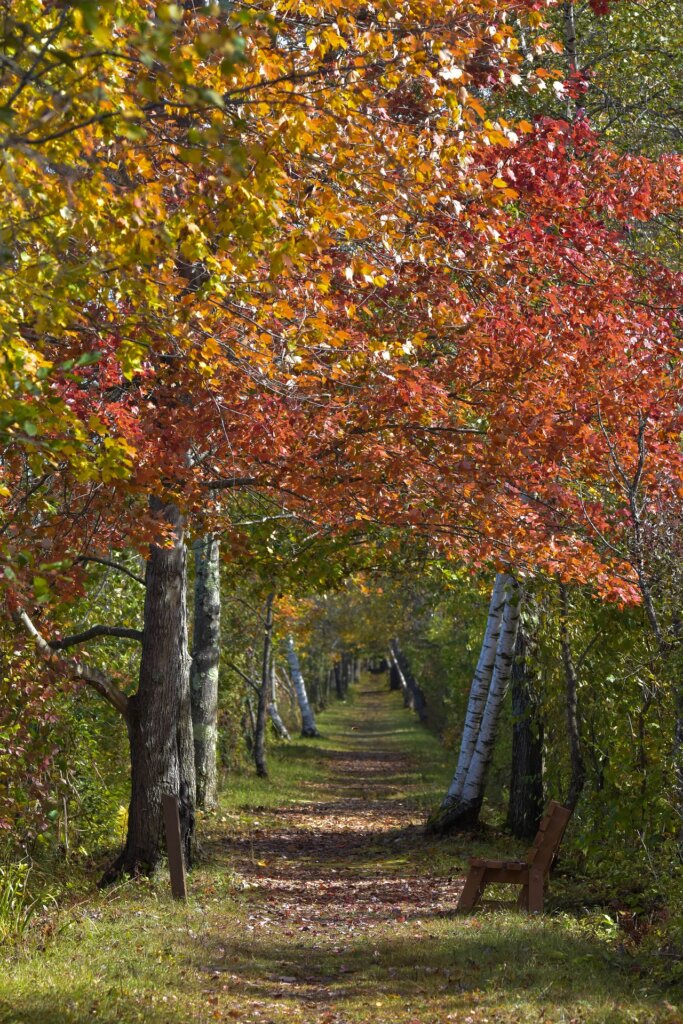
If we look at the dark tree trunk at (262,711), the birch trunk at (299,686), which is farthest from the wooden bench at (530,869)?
the birch trunk at (299,686)

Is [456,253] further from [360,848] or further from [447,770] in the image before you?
[447,770]

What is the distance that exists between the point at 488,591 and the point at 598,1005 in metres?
9.78

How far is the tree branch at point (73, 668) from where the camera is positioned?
905 cm

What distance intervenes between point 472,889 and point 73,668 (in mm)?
4316

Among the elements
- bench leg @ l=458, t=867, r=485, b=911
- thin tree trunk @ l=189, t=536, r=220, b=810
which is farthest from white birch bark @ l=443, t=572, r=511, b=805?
bench leg @ l=458, t=867, r=485, b=911

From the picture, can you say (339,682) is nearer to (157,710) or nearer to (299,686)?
(299,686)

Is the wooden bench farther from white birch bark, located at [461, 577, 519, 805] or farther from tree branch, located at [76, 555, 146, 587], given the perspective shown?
white birch bark, located at [461, 577, 519, 805]

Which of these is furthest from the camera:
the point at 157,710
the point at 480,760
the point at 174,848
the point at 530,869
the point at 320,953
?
the point at 480,760

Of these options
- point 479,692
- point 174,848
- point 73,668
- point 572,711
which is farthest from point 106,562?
point 479,692

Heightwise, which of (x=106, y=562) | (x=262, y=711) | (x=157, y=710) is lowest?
(x=262, y=711)

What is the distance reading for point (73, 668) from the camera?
10.4m

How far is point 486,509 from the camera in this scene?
967 centimetres

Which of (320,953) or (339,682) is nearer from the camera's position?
(320,953)

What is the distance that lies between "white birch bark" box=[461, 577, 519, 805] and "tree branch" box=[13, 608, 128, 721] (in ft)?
18.4
